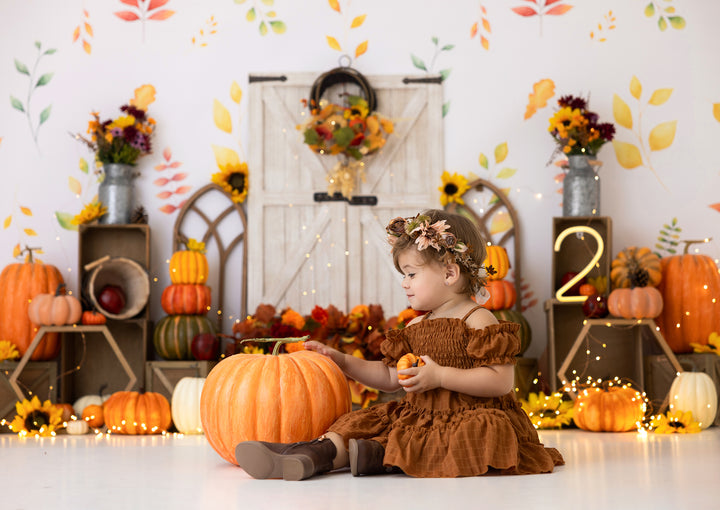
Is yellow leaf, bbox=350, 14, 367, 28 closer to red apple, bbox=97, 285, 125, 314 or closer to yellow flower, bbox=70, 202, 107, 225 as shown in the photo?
yellow flower, bbox=70, 202, 107, 225

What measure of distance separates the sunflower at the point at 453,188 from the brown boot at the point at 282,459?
8.97 ft

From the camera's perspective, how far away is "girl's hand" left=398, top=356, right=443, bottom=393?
2309 millimetres

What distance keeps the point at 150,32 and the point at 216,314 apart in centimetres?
178

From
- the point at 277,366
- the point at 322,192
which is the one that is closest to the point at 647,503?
the point at 277,366

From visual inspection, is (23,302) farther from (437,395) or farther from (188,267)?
(437,395)

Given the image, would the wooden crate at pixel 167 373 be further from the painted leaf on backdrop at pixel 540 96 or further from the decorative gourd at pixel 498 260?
the painted leaf on backdrop at pixel 540 96

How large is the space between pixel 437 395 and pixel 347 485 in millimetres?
480

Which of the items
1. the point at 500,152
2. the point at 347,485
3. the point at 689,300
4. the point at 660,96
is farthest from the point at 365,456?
the point at 660,96

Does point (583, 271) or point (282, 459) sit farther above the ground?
point (583, 271)

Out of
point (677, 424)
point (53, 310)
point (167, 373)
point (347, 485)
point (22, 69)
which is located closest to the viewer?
point (347, 485)

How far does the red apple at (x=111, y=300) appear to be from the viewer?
450 cm

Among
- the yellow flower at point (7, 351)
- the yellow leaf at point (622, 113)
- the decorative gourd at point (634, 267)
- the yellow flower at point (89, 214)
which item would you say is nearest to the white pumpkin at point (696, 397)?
the decorative gourd at point (634, 267)

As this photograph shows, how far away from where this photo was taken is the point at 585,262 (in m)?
4.76

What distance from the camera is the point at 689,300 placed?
4.38m
